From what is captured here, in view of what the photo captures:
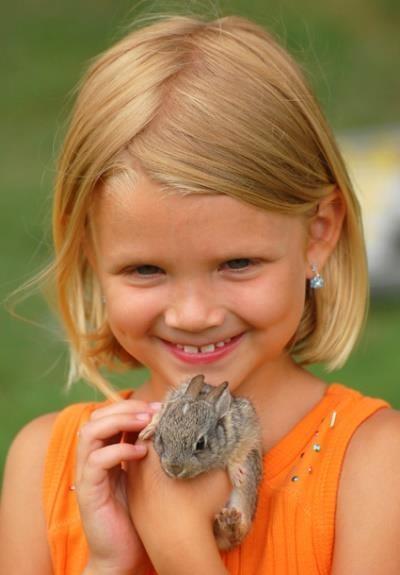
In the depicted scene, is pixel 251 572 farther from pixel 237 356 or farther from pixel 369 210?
pixel 369 210

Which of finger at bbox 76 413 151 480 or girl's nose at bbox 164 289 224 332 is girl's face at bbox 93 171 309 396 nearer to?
girl's nose at bbox 164 289 224 332

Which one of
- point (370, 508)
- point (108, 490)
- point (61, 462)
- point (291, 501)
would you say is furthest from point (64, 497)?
point (370, 508)

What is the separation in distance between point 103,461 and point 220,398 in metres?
0.39

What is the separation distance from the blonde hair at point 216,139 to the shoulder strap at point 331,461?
0.26 meters

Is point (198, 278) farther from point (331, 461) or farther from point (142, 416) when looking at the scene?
point (331, 461)

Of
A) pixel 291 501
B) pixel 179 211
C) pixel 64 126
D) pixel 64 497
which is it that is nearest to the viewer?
pixel 179 211

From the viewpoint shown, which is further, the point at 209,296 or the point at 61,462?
the point at 61,462

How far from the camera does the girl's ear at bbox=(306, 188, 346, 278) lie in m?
3.71

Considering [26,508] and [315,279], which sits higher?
[315,279]

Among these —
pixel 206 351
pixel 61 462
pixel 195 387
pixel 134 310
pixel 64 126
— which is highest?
pixel 64 126

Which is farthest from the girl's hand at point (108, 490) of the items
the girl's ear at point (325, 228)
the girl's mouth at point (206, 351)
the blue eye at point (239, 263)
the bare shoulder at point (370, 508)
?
the girl's ear at point (325, 228)

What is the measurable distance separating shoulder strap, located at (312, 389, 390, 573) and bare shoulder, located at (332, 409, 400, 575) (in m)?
0.02

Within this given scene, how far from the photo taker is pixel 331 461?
364cm

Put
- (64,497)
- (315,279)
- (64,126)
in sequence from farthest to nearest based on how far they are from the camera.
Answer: (64,126) → (64,497) → (315,279)
